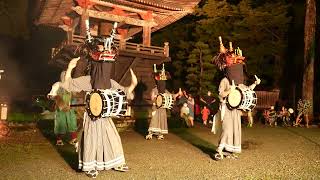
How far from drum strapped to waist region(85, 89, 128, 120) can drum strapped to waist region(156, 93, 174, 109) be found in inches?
190

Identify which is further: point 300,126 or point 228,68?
point 300,126

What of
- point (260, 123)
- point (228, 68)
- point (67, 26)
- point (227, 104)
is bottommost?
point (260, 123)

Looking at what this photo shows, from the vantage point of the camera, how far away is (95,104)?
6.65 meters

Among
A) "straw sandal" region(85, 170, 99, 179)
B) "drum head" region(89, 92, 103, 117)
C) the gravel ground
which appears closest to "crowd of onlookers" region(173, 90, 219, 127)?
the gravel ground

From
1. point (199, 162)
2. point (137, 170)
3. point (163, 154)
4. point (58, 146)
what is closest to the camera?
point (137, 170)

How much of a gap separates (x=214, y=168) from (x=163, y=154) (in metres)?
1.95

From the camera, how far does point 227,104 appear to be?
27.7 ft

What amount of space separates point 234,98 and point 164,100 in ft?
11.9

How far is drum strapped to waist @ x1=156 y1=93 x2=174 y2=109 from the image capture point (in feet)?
38.1

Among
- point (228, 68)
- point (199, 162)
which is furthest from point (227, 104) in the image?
point (199, 162)

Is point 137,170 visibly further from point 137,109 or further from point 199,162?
point 137,109

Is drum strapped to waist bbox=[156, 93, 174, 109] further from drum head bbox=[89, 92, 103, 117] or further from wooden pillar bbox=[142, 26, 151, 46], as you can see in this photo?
wooden pillar bbox=[142, 26, 151, 46]

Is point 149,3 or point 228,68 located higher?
point 149,3

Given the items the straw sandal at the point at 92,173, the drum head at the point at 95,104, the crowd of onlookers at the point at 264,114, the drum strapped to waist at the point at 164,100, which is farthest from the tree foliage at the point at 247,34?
the straw sandal at the point at 92,173
